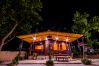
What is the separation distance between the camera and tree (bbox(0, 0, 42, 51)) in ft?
83.6

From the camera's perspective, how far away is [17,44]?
37.9 meters

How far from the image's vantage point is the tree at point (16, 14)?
1003 inches

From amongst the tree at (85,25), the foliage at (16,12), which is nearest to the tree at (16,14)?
the foliage at (16,12)

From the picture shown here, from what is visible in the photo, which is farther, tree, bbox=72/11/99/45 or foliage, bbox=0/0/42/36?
tree, bbox=72/11/99/45

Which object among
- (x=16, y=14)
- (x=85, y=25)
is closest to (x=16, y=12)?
(x=16, y=14)

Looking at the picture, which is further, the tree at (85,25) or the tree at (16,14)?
the tree at (85,25)

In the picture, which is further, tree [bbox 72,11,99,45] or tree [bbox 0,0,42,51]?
tree [bbox 72,11,99,45]

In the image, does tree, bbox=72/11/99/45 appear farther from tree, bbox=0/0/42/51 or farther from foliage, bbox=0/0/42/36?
foliage, bbox=0/0/42/36

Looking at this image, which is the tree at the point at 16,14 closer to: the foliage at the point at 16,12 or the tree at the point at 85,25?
the foliage at the point at 16,12

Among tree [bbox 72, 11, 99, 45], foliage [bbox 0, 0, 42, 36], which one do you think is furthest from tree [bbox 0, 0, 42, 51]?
tree [bbox 72, 11, 99, 45]

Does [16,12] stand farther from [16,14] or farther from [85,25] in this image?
[85,25]

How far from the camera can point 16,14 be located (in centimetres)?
2644

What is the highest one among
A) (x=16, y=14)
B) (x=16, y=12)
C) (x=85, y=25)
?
(x=16, y=12)

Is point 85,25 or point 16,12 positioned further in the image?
point 85,25
